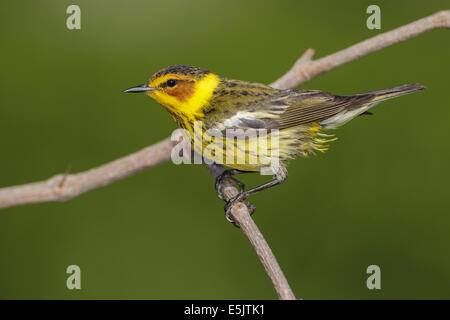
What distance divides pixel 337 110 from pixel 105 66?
1725mm

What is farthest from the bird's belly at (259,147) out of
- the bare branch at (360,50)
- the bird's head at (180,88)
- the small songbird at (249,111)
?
the bare branch at (360,50)

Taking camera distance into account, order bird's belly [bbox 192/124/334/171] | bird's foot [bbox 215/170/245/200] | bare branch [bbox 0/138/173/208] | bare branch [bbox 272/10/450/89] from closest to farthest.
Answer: bare branch [bbox 0/138/173/208], bird's belly [bbox 192/124/334/171], bare branch [bbox 272/10/450/89], bird's foot [bbox 215/170/245/200]

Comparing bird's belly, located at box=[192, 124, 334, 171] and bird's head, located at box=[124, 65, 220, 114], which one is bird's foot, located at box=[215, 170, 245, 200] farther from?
bird's head, located at box=[124, 65, 220, 114]

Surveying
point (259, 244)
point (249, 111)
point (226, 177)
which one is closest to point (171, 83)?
point (249, 111)

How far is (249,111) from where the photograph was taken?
2459 mm

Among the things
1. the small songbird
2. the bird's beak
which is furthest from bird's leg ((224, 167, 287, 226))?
the bird's beak

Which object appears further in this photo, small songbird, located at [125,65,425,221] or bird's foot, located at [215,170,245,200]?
bird's foot, located at [215,170,245,200]

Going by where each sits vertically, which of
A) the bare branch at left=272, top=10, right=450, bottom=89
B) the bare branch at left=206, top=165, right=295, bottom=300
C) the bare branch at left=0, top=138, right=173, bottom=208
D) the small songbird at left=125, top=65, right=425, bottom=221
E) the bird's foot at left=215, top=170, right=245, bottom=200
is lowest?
the bare branch at left=206, top=165, right=295, bottom=300

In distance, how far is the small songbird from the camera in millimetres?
2340

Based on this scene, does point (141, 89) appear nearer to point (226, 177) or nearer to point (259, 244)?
point (226, 177)

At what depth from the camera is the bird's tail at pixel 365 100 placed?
7.98 feet

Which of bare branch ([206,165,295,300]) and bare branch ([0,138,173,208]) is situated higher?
bare branch ([0,138,173,208])

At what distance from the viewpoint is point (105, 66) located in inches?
142

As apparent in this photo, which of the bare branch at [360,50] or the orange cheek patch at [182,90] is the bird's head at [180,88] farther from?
the bare branch at [360,50]
